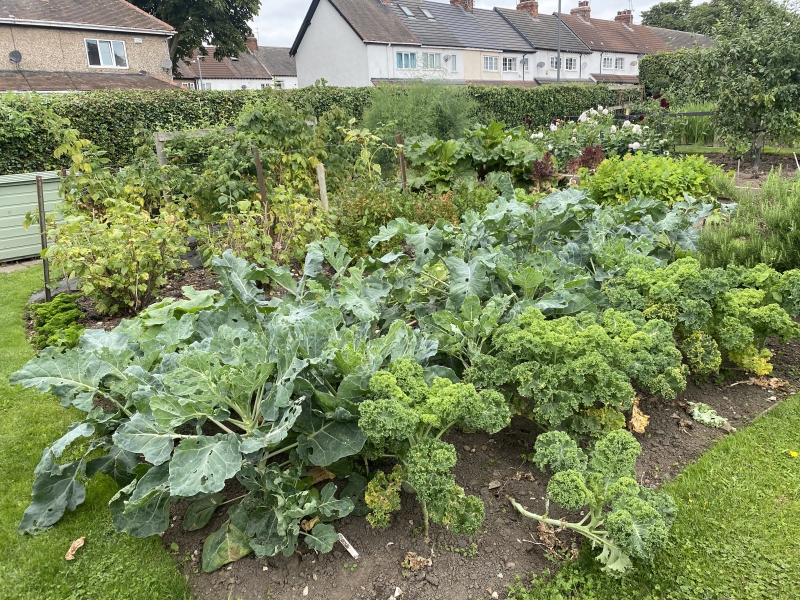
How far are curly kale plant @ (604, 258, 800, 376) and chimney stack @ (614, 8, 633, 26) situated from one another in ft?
165

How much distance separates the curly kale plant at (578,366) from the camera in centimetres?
244

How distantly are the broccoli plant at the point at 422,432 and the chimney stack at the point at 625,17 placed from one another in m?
51.7

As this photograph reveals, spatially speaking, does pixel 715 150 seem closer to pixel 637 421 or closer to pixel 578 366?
pixel 637 421

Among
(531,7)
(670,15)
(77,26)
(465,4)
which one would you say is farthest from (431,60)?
(670,15)

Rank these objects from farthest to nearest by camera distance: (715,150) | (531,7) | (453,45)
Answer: (531,7), (453,45), (715,150)

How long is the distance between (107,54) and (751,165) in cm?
2498

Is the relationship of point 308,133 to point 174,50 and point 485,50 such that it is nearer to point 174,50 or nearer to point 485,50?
point 174,50

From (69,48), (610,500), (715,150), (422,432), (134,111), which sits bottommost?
(610,500)

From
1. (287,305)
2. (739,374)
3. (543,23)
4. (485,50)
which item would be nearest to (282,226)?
(287,305)

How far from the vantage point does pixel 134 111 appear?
1258 centimetres

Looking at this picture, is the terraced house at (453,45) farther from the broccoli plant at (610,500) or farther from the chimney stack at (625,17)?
the broccoli plant at (610,500)

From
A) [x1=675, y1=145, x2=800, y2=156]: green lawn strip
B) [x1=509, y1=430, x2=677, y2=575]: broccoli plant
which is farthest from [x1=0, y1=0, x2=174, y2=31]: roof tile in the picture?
[x1=509, y1=430, x2=677, y2=575]: broccoli plant

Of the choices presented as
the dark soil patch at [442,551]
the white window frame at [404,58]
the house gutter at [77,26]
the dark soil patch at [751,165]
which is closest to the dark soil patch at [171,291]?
the dark soil patch at [442,551]

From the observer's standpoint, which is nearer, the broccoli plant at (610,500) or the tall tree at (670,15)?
the broccoli plant at (610,500)
